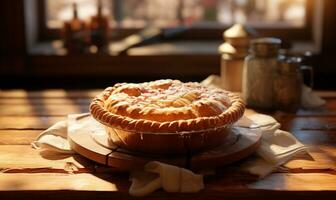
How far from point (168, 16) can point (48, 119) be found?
156 centimetres

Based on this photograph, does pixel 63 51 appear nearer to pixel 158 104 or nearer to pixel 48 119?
pixel 48 119

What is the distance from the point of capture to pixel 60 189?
1064 millimetres

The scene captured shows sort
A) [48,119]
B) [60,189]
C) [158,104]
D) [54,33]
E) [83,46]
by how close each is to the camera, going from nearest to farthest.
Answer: [60,189]
[158,104]
[48,119]
[83,46]
[54,33]

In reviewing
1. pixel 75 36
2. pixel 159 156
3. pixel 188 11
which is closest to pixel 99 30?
pixel 75 36

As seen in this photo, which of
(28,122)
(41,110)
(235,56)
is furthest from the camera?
(235,56)

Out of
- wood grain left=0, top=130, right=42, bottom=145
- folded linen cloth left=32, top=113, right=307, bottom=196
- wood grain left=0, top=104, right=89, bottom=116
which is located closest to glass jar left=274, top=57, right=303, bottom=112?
folded linen cloth left=32, top=113, right=307, bottom=196

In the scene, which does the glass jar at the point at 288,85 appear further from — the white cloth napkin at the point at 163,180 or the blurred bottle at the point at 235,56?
the white cloth napkin at the point at 163,180

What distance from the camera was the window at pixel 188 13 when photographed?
2.94 metres

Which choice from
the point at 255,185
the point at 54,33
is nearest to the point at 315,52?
the point at 54,33

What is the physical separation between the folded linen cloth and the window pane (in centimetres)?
156

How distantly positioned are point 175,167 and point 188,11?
2000 millimetres

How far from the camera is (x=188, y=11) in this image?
2984mm

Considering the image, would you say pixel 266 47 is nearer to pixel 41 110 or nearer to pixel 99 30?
pixel 41 110

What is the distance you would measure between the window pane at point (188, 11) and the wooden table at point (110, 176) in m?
1.52
